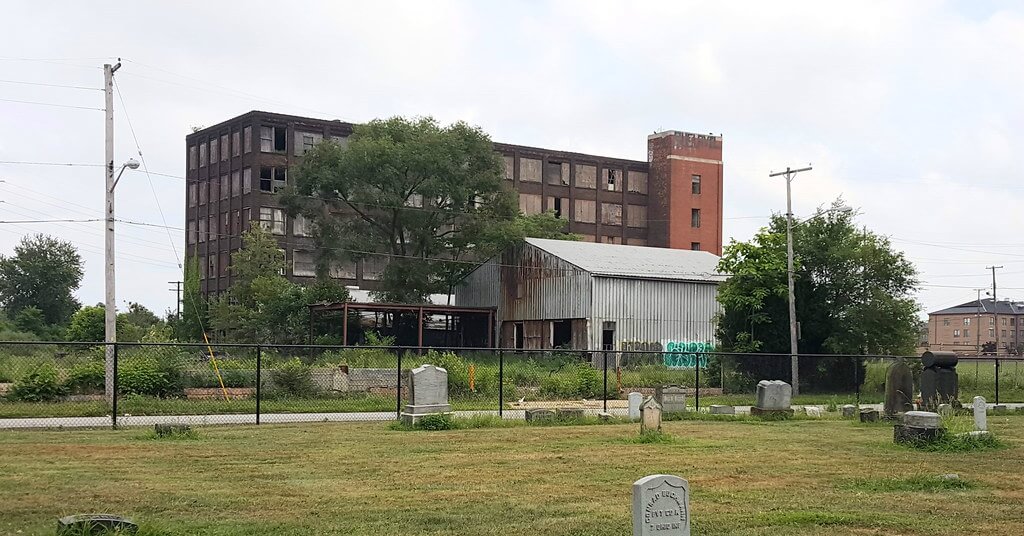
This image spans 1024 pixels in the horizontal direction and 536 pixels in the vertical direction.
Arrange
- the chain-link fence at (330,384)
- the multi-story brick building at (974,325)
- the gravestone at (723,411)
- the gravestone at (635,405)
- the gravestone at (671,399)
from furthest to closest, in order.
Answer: the multi-story brick building at (974,325), the gravestone at (723,411), the gravestone at (671,399), the gravestone at (635,405), the chain-link fence at (330,384)

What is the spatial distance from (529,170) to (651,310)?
49.7 metres

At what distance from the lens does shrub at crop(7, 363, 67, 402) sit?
26469mm

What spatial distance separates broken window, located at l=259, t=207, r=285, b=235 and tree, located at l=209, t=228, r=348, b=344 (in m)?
12.2

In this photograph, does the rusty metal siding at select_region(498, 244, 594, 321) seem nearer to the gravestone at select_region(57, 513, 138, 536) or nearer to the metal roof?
the metal roof

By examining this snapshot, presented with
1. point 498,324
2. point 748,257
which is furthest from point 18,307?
point 748,257

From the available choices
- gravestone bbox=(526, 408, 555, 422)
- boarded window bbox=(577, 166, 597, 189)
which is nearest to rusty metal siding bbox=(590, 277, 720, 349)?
gravestone bbox=(526, 408, 555, 422)

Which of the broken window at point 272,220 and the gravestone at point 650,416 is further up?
the broken window at point 272,220

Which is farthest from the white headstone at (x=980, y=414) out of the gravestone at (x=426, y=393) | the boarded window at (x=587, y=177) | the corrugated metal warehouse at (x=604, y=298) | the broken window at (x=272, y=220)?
the boarded window at (x=587, y=177)

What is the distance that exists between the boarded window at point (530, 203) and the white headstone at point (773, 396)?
235 ft

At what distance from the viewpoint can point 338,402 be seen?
2888cm

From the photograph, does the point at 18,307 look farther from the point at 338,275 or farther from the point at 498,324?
the point at 498,324

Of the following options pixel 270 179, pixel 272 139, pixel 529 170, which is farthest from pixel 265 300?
pixel 529 170

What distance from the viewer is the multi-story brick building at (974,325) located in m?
128

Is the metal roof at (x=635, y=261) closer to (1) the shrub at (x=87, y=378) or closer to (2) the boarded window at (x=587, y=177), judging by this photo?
(1) the shrub at (x=87, y=378)
